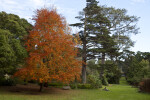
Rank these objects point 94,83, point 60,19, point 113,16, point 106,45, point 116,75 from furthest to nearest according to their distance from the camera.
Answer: point 116,75, point 113,16, point 106,45, point 94,83, point 60,19

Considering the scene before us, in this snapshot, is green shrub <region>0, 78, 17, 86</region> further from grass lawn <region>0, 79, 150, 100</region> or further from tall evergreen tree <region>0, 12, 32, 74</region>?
grass lawn <region>0, 79, 150, 100</region>

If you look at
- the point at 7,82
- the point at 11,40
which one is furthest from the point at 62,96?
the point at 7,82

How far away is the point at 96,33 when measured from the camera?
2467cm

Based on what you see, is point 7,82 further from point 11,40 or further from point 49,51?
point 49,51

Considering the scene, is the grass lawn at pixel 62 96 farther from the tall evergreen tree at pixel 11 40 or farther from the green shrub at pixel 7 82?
the green shrub at pixel 7 82

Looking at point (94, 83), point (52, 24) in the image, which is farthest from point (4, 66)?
point (94, 83)

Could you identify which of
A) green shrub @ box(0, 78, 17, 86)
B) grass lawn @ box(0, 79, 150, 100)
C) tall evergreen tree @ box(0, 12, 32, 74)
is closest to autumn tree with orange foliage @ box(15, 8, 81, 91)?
tall evergreen tree @ box(0, 12, 32, 74)

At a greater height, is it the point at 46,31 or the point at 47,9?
the point at 47,9

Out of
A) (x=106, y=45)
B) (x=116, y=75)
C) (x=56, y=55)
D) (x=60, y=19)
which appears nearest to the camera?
(x=56, y=55)

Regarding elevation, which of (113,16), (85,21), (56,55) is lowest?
(56,55)

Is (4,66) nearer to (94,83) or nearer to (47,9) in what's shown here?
(47,9)

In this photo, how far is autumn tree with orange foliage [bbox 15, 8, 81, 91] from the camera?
44.2 feet

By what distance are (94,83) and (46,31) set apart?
1136 cm

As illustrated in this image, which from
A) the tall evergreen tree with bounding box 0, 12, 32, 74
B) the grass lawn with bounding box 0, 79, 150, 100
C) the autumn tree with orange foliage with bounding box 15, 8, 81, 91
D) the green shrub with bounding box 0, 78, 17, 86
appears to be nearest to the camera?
the grass lawn with bounding box 0, 79, 150, 100
